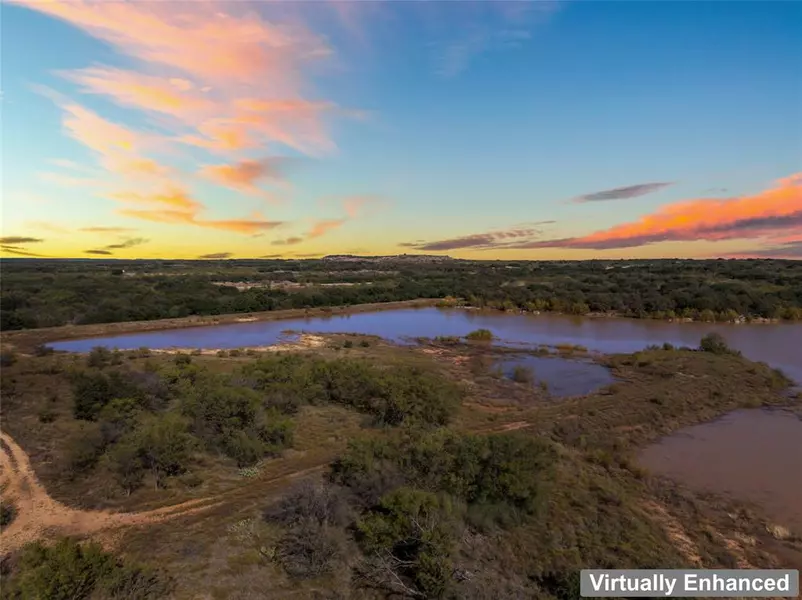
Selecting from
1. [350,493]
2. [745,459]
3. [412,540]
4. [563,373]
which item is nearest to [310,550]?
[412,540]

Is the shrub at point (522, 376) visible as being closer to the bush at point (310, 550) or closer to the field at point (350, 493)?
the field at point (350, 493)

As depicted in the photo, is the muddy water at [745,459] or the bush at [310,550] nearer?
the bush at [310,550]

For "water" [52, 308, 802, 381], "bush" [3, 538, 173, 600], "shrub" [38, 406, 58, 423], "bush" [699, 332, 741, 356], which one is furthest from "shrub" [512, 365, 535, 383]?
"shrub" [38, 406, 58, 423]

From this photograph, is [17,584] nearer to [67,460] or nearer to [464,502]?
[67,460]

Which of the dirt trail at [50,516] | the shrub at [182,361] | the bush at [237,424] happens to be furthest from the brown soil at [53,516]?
the shrub at [182,361]

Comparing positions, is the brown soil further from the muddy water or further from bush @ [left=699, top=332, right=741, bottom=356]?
bush @ [left=699, top=332, right=741, bottom=356]
